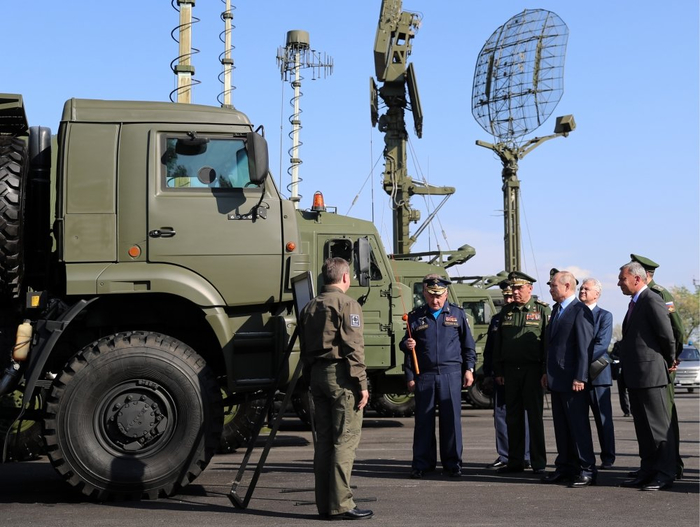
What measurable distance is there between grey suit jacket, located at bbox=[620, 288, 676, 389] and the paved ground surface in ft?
3.07

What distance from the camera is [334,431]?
23.7ft

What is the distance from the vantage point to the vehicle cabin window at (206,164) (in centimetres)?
835

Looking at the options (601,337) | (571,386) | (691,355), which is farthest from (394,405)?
(691,355)

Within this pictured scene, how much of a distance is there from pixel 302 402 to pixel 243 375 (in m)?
6.26

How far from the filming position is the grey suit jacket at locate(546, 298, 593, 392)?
8953 millimetres

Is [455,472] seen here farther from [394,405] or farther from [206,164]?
[394,405]

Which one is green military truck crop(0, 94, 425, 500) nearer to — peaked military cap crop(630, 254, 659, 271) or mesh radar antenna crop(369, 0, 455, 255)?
peaked military cap crop(630, 254, 659, 271)

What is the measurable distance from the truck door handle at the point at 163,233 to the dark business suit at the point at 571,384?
3512 mm

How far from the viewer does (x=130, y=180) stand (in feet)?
26.9

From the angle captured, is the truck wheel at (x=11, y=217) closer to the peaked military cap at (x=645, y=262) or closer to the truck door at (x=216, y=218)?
the truck door at (x=216, y=218)

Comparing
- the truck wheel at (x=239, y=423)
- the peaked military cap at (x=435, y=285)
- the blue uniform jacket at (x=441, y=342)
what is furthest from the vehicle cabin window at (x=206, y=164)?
the truck wheel at (x=239, y=423)

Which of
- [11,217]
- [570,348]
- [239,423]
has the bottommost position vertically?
[239,423]

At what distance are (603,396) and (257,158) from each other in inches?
177

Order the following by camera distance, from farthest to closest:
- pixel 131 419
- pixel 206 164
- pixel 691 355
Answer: pixel 691 355 < pixel 206 164 < pixel 131 419
